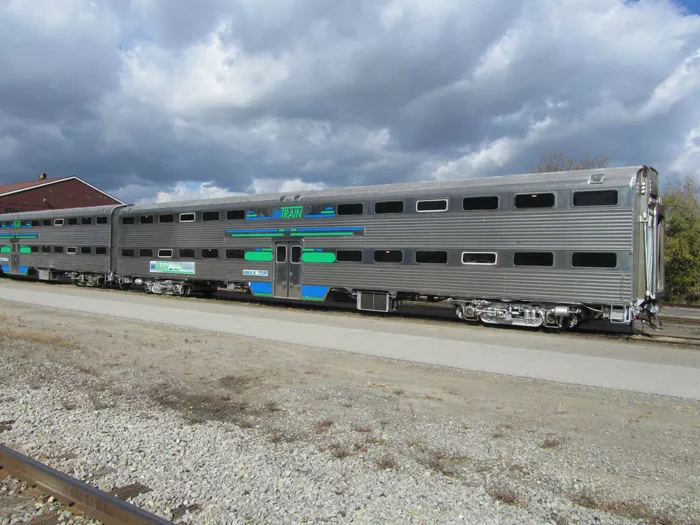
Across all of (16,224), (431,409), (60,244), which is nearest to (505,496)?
(431,409)

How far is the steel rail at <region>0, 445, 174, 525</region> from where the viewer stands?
11.8 ft

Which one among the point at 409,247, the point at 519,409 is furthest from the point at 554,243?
the point at 519,409

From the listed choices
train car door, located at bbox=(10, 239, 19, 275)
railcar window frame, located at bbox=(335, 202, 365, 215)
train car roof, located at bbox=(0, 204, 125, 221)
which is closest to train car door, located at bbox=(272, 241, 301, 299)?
railcar window frame, located at bbox=(335, 202, 365, 215)

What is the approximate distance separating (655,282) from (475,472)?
10.4m

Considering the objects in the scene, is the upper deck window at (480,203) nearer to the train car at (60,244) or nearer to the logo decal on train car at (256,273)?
the logo decal on train car at (256,273)

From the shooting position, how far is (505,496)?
4273 mm

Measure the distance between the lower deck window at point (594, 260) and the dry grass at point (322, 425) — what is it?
8.96m

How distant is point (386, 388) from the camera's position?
7727mm

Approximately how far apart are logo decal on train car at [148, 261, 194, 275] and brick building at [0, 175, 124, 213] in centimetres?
3863

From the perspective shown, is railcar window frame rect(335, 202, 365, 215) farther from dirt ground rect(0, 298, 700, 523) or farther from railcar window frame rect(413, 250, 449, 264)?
dirt ground rect(0, 298, 700, 523)

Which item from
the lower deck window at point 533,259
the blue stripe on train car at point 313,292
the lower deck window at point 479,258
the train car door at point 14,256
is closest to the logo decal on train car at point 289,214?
the blue stripe on train car at point 313,292

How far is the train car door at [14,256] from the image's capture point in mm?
30984

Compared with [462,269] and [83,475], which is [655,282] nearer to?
[462,269]

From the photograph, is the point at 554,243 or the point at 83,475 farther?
the point at 554,243
